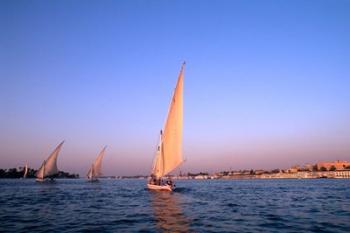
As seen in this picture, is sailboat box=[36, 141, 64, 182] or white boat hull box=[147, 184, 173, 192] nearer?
white boat hull box=[147, 184, 173, 192]

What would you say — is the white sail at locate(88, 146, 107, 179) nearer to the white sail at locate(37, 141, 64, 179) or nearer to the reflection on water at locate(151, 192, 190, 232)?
the white sail at locate(37, 141, 64, 179)

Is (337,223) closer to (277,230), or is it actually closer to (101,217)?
(277,230)

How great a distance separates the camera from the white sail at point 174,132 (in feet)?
183

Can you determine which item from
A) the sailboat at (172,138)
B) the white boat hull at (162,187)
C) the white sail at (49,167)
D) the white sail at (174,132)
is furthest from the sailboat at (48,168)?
the white sail at (174,132)

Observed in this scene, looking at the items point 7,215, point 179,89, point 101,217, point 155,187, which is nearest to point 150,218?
point 101,217

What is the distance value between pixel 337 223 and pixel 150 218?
41.7 ft

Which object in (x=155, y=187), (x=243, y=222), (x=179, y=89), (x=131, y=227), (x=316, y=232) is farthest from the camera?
(x=155, y=187)

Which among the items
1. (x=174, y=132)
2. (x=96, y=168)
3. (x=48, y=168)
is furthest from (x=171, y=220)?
(x=96, y=168)

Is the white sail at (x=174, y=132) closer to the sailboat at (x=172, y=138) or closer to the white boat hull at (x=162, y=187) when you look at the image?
the sailboat at (x=172, y=138)

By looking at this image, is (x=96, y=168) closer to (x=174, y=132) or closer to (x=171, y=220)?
(x=174, y=132)

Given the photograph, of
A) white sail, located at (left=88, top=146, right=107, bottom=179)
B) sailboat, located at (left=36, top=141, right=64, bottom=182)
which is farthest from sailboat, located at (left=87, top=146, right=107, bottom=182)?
sailboat, located at (left=36, top=141, right=64, bottom=182)

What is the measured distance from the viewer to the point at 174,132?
56656 mm

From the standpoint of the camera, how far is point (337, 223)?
2559 cm

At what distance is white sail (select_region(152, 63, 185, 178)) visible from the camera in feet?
183
